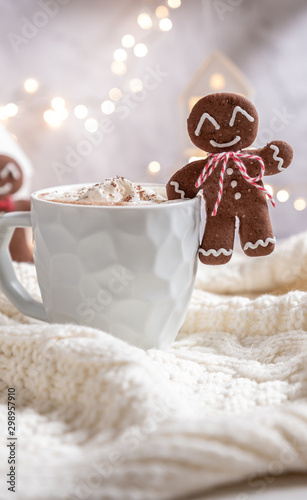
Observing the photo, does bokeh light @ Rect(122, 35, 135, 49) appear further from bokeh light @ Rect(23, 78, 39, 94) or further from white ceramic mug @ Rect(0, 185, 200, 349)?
white ceramic mug @ Rect(0, 185, 200, 349)

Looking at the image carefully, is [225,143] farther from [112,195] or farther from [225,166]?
[112,195]

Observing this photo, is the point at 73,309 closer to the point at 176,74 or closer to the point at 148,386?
the point at 148,386

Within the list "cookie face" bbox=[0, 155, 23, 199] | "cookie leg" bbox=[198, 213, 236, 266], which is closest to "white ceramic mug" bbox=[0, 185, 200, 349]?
"cookie leg" bbox=[198, 213, 236, 266]

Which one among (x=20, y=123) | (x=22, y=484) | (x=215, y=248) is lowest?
(x=22, y=484)

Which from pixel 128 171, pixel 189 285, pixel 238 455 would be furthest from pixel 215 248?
pixel 128 171

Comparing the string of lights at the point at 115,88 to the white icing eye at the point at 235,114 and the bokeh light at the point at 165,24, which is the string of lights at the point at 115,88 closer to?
the bokeh light at the point at 165,24

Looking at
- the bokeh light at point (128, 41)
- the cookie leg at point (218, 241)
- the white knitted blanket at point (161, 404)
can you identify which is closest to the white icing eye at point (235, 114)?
the cookie leg at point (218, 241)

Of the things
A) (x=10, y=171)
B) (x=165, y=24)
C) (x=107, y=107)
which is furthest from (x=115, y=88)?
(x=10, y=171)
